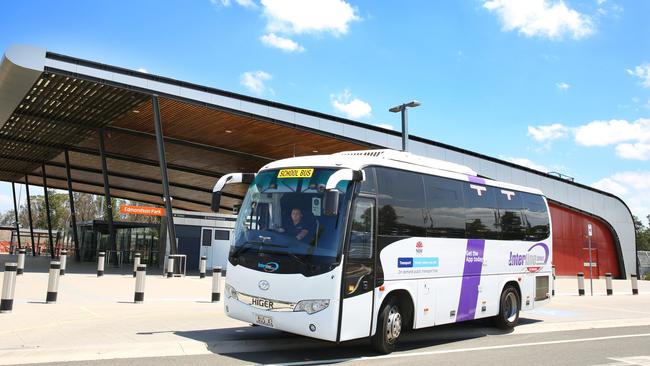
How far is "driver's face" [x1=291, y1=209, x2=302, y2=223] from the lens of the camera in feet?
25.5

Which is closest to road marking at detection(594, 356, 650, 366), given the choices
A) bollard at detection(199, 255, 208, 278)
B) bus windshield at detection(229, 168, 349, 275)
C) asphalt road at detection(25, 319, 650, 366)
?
asphalt road at detection(25, 319, 650, 366)

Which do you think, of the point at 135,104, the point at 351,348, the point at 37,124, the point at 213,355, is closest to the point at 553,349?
the point at 351,348

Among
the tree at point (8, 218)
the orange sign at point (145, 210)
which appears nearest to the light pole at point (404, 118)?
the orange sign at point (145, 210)

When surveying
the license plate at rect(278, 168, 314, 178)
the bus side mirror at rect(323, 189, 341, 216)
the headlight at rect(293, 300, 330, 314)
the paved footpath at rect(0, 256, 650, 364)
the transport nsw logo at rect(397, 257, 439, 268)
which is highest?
the license plate at rect(278, 168, 314, 178)

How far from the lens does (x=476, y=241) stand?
10336 millimetres

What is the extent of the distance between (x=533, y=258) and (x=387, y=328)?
18.8ft

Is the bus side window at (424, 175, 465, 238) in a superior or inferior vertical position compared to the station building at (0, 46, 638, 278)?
inferior

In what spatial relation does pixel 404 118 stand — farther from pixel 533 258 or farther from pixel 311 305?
pixel 311 305

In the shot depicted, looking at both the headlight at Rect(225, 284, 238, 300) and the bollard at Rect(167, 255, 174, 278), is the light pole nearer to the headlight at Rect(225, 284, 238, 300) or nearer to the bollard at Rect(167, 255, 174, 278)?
the bollard at Rect(167, 255, 174, 278)

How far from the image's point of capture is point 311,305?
24.0 feet

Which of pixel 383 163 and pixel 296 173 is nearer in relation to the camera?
pixel 296 173

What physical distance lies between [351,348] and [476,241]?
3476mm

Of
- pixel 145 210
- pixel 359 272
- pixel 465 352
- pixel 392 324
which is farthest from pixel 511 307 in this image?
pixel 145 210

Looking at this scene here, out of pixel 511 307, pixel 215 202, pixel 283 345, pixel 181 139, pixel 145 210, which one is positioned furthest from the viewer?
pixel 145 210
